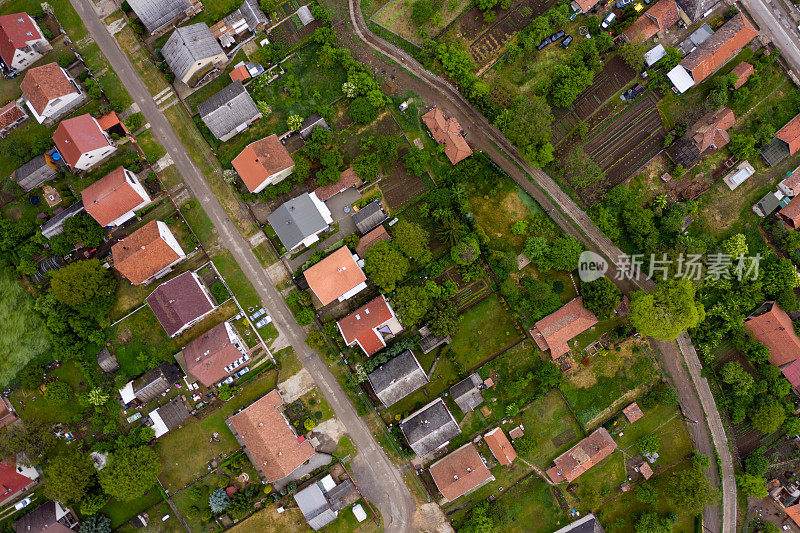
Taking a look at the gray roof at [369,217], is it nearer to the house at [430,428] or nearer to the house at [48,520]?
the house at [430,428]

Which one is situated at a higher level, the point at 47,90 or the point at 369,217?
the point at 47,90

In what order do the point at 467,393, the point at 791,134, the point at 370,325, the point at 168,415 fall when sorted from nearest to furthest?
the point at 370,325 → the point at 168,415 → the point at 467,393 → the point at 791,134

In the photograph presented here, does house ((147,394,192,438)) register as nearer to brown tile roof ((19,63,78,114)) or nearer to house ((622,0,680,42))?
brown tile roof ((19,63,78,114))

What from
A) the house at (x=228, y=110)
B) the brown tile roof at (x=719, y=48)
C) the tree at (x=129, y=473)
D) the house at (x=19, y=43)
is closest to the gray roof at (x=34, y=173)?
the house at (x=19, y=43)

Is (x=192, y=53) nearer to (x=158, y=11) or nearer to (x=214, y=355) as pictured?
(x=158, y=11)

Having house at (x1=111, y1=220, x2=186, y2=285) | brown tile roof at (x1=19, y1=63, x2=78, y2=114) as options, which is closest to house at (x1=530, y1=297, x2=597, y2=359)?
house at (x1=111, y1=220, x2=186, y2=285)

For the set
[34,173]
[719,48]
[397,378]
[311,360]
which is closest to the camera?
[397,378]

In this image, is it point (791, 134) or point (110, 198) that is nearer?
point (110, 198)

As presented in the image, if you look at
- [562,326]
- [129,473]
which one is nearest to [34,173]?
[129,473]
